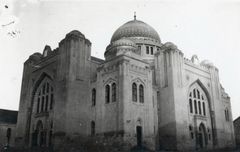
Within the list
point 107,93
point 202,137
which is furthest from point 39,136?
point 202,137

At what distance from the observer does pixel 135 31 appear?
45375 millimetres

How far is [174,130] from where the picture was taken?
3275cm

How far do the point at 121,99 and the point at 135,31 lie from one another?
19.0 metres

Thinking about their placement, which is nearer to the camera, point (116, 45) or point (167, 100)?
point (167, 100)

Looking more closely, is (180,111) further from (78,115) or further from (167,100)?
(78,115)

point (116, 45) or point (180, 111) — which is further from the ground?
point (116, 45)

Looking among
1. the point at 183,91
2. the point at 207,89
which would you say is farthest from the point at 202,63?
the point at 183,91

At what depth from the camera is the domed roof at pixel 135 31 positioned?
45297 millimetres

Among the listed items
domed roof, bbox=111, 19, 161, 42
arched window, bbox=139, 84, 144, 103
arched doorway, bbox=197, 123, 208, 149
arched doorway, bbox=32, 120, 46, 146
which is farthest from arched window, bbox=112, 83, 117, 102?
domed roof, bbox=111, 19, 161, 42

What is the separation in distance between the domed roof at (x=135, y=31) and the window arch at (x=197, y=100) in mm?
12289

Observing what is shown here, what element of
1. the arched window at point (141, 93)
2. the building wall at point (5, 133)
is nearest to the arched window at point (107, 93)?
the arched window at point (141, 93)

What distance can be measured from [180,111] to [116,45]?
1300cm

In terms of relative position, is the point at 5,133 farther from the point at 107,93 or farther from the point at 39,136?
the point at 107,93

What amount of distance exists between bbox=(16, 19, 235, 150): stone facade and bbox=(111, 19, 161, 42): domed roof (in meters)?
4.37
